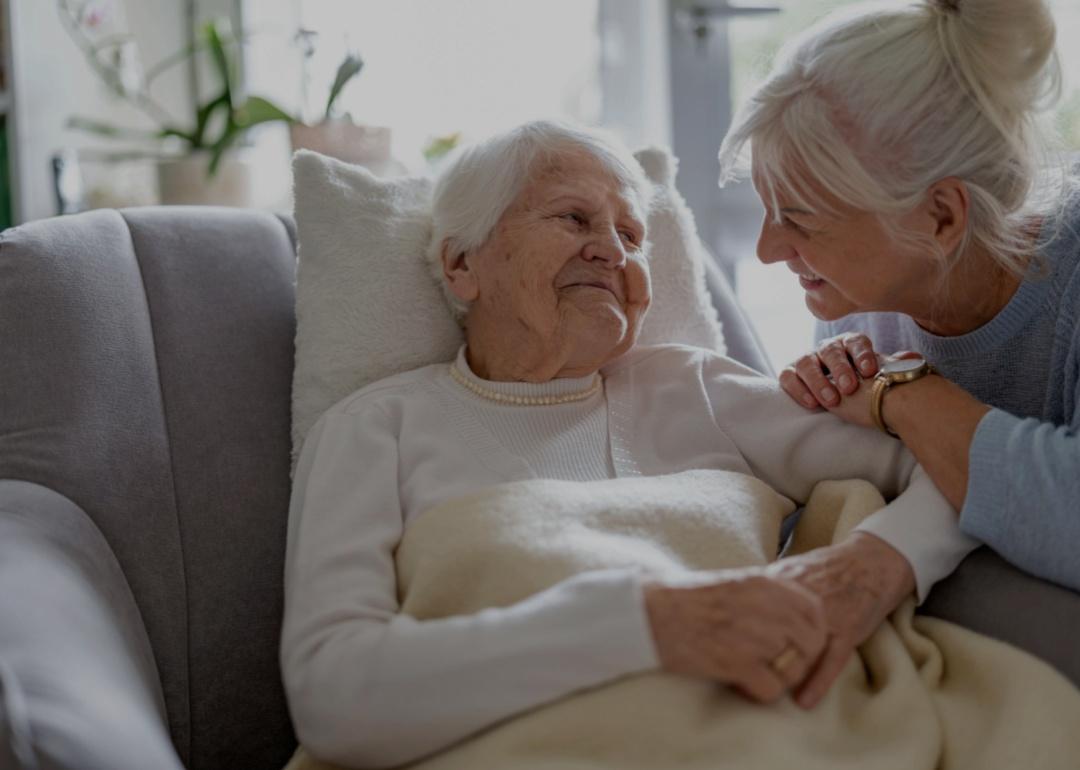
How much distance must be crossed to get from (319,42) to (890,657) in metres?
2.35

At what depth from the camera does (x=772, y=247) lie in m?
1.48

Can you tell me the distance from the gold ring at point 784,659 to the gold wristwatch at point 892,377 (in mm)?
391

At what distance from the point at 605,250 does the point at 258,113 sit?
1.51m

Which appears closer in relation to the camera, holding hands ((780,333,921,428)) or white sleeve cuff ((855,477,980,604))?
white sleeve cuff ((855,477,980,604))

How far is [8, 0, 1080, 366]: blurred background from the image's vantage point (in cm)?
282

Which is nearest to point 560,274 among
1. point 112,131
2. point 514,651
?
point 514,651

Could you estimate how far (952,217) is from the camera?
4.55 ft

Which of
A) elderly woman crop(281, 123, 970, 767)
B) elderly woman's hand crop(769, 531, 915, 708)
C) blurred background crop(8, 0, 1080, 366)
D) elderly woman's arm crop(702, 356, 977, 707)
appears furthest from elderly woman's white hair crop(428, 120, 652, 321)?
blurred background crop(8, 0, 1080, 366)

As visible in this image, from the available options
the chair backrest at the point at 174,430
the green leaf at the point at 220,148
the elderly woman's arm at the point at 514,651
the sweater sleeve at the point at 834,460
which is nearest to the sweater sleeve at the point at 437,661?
the elderly woman's arm at the point at 514,651

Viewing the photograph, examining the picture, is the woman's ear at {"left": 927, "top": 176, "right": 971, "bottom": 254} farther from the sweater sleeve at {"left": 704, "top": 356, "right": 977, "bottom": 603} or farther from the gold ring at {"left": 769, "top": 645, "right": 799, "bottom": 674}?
the gold ring at {"left": 769, "top": 645, "right": 799, "bottom": 674}

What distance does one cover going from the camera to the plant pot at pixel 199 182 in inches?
105

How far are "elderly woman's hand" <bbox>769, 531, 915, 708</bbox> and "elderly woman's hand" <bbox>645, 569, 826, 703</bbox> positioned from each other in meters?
0.03

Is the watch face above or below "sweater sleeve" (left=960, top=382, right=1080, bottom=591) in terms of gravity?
above

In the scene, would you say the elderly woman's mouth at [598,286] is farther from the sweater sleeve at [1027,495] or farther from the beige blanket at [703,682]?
the sweater sleeve at [1027,495]
